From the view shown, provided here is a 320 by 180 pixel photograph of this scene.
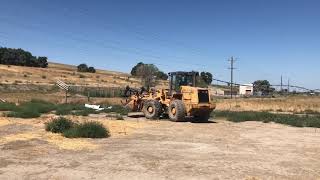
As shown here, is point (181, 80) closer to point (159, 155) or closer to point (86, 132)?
point (86, 132)

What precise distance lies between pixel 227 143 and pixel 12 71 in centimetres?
7443

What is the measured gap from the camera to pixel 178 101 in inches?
1115

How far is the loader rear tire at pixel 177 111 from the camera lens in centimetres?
2792

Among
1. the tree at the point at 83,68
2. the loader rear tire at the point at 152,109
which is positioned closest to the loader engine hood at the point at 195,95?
the loader rear tire at the point at 152,109

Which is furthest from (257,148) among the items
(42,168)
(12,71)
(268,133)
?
(12,71)

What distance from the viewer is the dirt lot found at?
40.7 feet

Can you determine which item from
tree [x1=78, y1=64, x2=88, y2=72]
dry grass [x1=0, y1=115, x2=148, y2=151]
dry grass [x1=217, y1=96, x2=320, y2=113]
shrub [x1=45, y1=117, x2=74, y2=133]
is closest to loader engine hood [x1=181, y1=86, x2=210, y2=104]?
dry grass [x1=0, y1=115, x2=148, y2=151]

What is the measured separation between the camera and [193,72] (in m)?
29.1

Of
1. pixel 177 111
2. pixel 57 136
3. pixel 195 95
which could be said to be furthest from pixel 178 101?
pixel 57 136

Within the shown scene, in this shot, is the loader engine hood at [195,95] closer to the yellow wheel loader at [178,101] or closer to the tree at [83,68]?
the yellow wheel loader at [178,101]

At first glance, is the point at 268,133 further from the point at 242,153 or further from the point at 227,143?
the point at 242,153

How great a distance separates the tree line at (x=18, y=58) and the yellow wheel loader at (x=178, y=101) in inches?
3367

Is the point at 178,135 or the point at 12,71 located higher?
the point at 12,71

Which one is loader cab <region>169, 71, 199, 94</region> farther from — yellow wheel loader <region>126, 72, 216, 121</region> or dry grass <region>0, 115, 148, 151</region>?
dry grass <region>0, 115, 148, 151</region>
